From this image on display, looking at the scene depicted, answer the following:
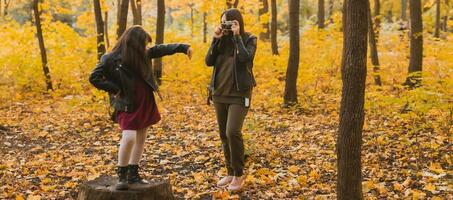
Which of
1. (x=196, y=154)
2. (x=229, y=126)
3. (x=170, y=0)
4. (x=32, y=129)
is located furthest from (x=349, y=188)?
(x=170, y=0)

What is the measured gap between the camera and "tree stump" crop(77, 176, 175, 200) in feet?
15.1

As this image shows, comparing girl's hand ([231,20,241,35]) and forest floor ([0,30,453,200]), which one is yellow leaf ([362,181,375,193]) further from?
girl's hand ([231,20,241,35])

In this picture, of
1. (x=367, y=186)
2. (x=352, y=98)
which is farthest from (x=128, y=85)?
(x=367, y=186)

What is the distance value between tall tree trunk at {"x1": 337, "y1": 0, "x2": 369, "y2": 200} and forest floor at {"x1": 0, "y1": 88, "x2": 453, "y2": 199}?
106 cm

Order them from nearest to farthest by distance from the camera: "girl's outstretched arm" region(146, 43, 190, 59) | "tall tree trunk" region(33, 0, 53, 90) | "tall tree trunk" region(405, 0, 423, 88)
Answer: "girl's outstretched arm" region(146, 43, 190, 59)
"tall tree trunk" region(405, 0, 423, 88)
"tall tree trunk" region(33, 0, 53, 90)

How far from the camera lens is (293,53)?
11.3 m

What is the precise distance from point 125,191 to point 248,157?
8.81 feet

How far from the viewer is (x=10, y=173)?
675 cm

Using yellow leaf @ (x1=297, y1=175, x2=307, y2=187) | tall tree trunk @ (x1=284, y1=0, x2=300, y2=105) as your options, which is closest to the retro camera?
yellow leaf @ (x1=297, y1=175, x2=307, y2=187)

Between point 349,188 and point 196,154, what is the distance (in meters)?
3.79

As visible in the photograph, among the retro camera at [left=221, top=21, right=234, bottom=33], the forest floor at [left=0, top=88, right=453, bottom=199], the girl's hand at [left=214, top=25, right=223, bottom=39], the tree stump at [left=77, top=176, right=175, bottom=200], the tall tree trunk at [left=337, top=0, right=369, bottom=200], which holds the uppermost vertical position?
the retro camera at [left=221, top=21, right=234, bottom=33]

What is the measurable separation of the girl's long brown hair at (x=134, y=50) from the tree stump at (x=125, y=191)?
3.61 feet

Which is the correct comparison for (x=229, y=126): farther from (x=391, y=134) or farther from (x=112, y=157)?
(x=391, y=134)

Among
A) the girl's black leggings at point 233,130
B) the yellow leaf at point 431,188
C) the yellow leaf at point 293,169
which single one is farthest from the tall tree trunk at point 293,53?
the yellow leaf at point 431,188
